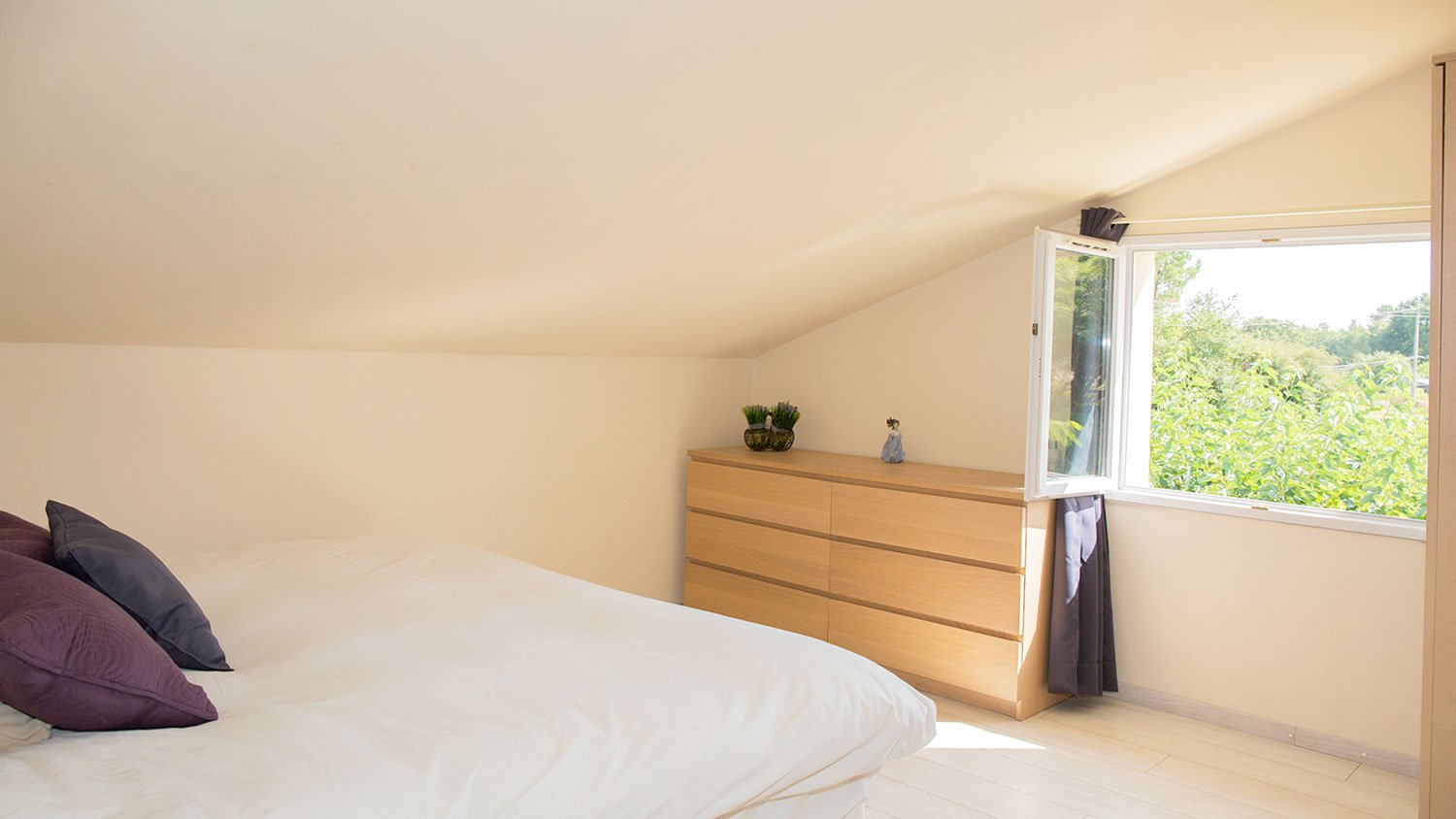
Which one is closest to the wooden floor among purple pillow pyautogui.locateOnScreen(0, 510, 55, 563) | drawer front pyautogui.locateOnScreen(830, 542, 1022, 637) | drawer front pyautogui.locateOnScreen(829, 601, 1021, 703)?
drawer front pyautogui.locateOnScreen(829, 601, 1021, 703)

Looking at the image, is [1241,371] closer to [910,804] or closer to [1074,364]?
[1074,364]

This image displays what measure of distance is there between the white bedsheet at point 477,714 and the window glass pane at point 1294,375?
2178 millimetres

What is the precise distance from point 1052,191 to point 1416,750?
7.43 feet

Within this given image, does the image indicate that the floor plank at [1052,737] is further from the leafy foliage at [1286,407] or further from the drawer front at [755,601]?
the leafy foliage at [1286,407]

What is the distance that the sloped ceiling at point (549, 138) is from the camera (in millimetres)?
1825

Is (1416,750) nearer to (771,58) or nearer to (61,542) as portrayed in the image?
(771,58)

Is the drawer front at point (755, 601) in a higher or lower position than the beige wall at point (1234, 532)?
lower

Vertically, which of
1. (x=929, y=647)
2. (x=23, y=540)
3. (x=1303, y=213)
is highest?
(x=1303, y=213)

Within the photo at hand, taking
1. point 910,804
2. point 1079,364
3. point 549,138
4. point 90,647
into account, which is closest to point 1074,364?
point 1079,364

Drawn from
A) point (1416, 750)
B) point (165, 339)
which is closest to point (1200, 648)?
point (1416, 750)

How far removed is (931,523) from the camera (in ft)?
12.5

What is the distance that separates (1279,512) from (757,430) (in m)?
2.23

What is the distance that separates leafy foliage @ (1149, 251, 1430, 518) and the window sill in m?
0.07

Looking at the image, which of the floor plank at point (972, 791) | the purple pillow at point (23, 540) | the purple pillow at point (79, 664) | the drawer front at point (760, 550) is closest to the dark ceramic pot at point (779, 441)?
the drawer front at point (760, 550)
